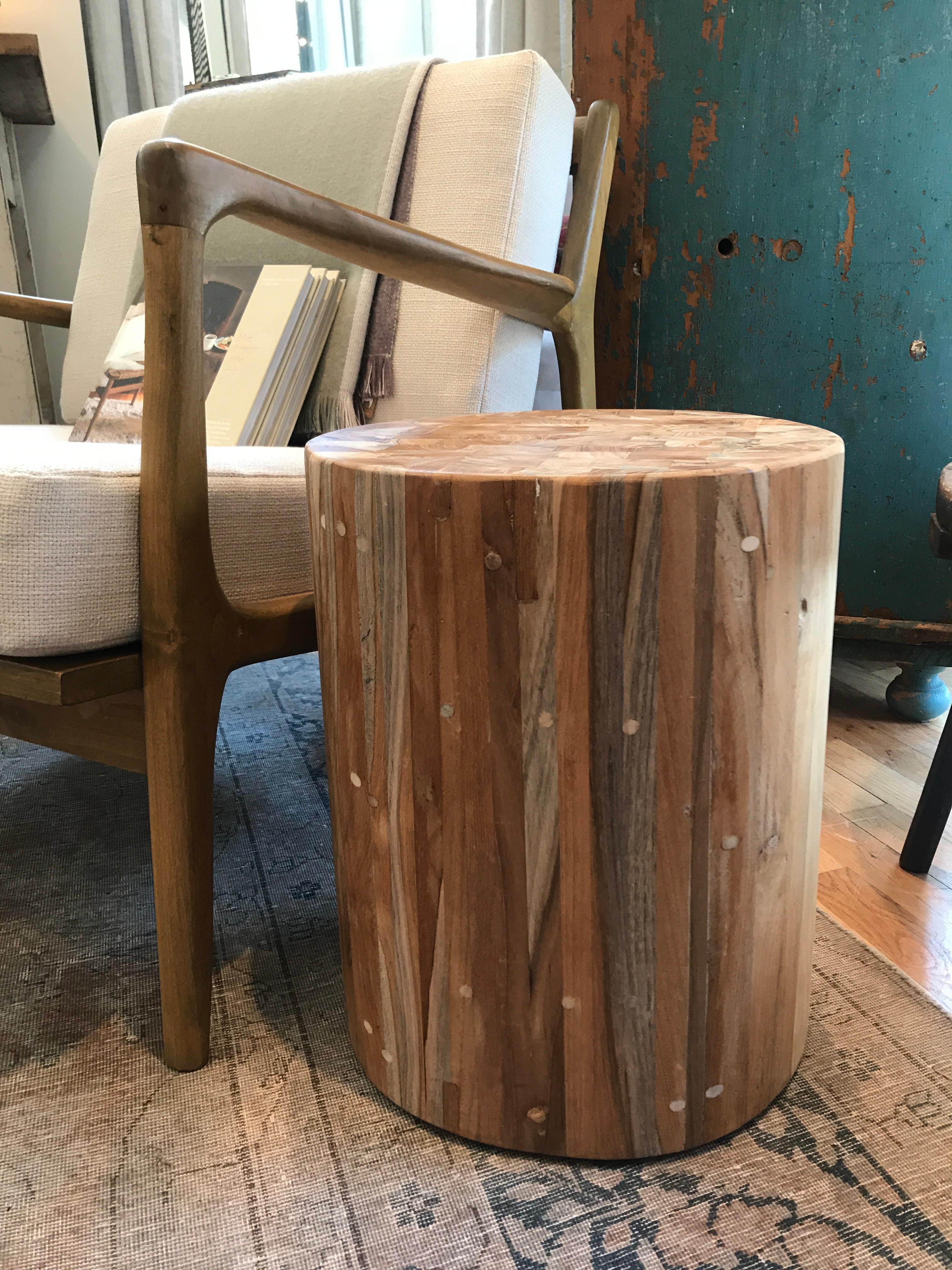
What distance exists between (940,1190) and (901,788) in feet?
2.09

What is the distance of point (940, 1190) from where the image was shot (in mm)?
651

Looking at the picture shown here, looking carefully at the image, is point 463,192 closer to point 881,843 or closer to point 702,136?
point 702,136

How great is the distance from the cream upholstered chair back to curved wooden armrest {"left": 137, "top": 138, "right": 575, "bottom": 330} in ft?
0.20

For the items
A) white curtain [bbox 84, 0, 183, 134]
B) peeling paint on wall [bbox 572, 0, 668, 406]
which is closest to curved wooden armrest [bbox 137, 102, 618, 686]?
peeling paint on wall [bbox 572, 0, 668, 406]

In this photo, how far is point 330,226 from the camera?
0.79m

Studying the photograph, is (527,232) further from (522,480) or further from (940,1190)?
(940,1190)

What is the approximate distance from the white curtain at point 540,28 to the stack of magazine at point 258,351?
105 centimetres

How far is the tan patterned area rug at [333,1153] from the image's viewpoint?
622 mm

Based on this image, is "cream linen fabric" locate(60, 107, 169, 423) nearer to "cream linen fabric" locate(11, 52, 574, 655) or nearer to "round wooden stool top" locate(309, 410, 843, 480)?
"cream linen fabric" locate(11, 52, 574, 655)

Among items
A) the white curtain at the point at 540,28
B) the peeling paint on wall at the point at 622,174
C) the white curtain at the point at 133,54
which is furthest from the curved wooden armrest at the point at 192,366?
the white curtain at the point at 133,54

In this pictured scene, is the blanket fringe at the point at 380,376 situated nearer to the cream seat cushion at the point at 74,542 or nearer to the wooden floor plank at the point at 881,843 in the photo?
the cream seat cushion at the point at 74,542

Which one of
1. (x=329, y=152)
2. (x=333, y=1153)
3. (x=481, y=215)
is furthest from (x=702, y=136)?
(x=333, y=1153)

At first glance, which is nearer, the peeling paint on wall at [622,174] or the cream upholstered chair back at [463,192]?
the cream upholstered chair back at [463,192]

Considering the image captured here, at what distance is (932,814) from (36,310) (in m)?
1.32
